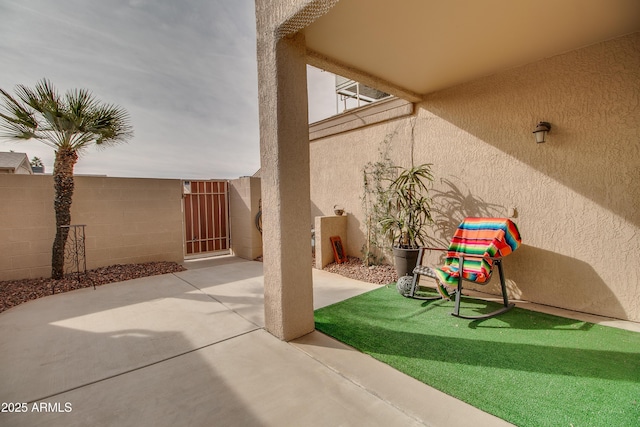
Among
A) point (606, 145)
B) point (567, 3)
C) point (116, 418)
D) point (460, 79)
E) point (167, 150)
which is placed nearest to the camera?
point (116, 418)

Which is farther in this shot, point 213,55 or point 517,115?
point 213,55

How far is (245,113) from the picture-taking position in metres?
10.2

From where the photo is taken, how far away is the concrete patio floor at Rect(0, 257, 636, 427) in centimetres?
174

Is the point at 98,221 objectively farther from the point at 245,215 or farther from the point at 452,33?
the point at 452,33

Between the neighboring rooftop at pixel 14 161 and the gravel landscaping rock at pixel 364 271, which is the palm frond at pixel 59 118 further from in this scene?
the neighboring rooftop at pixel 14 161

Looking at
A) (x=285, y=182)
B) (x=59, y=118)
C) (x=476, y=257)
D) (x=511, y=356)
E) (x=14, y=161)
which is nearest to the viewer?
Result: (x=511, y=356)

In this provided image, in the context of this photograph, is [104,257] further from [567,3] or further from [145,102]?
[567,3]

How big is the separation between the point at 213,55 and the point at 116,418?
27.1ft

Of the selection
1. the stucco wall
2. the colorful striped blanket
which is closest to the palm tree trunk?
the colorful striped blanket

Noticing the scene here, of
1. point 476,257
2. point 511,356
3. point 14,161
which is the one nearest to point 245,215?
point 476,257

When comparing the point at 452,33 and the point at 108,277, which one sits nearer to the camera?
the point at 452,33

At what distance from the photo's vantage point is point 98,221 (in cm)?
546

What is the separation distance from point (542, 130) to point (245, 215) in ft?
19.6

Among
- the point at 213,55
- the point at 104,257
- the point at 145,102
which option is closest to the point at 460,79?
the point at 213,55
